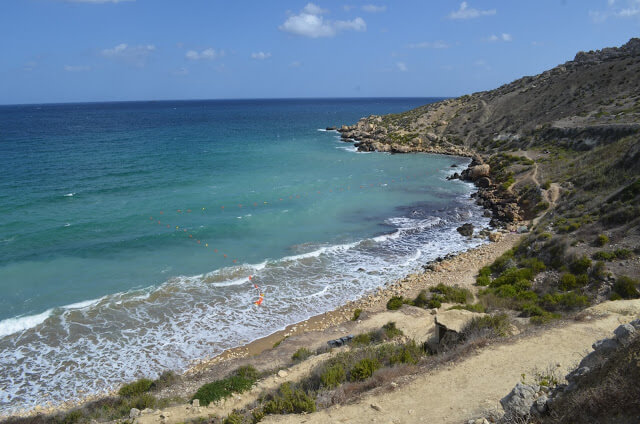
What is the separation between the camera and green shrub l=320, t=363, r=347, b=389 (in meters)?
10.5

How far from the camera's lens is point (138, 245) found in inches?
1008

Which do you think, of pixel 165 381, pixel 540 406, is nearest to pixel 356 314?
pixel 165 381

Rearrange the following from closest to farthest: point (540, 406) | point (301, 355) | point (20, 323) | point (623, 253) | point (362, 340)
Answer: point (540, 406)
point (301, 355)
point (362, 340)
point (623, 253)
point (20, 323)

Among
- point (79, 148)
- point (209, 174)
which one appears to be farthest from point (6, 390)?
point (79, 148)

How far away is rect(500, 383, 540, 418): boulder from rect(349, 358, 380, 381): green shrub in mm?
4191

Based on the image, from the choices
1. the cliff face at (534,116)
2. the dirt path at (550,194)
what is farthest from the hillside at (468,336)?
the cliff face at (534,116)

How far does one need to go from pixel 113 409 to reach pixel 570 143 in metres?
47.7

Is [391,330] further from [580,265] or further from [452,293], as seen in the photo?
[580,265]

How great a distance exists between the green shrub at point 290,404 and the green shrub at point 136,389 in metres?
5.30

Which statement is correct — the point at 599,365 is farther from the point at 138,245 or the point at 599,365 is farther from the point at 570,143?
the point at 570,143

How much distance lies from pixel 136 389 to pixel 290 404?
6371 millimetres

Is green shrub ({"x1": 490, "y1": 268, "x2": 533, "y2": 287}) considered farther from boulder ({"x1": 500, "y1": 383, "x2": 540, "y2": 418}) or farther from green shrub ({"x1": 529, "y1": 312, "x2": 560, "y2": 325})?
boulder ({"x1": 500, "y1": 383, "x2": 540, "y2": 418})

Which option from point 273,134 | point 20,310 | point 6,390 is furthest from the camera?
point 273,134

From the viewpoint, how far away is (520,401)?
678 centimetres
